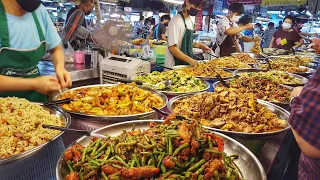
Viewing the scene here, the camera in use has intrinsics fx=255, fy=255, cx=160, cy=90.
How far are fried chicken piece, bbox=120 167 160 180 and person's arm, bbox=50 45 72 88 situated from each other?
1.41 m

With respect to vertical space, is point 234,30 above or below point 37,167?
above

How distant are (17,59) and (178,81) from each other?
1774 mm

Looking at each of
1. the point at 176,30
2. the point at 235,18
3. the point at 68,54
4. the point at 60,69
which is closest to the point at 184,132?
the point at 60,69

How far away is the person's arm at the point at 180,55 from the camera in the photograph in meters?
4.47

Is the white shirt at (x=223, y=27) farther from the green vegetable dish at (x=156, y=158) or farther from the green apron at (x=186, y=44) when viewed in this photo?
the green vegetable dish at (x=156, y=158)

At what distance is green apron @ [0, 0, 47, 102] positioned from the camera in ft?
7.59

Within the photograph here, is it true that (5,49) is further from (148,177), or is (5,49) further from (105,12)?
(105,12)

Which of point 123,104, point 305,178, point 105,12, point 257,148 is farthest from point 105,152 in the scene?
point 105,12

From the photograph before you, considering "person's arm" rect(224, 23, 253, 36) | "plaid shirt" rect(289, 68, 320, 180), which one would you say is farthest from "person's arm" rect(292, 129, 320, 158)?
"person's arm" rect(224, 23, 253, 36)

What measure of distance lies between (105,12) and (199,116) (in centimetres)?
303

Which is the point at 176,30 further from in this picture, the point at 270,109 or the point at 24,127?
the point at 24,127

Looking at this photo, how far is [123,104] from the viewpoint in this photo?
227 centimetres

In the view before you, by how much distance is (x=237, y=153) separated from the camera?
150 cm

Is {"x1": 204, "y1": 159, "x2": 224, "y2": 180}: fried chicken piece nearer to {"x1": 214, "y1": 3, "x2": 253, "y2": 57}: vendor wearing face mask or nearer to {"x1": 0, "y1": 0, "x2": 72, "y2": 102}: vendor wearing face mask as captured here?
{"x1": 0, "y1": 0, "x2": 72, "y2": 102}: vendor wearing face mask
